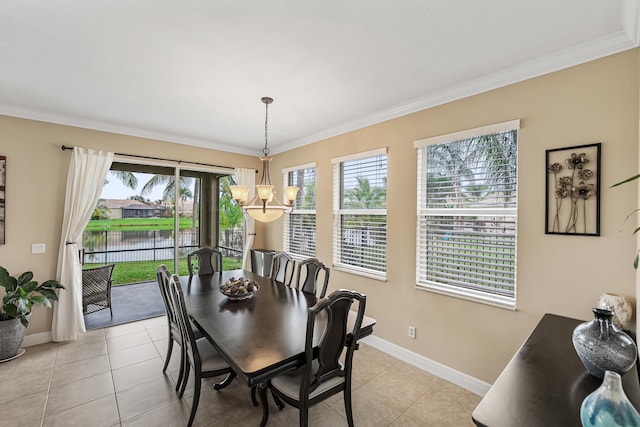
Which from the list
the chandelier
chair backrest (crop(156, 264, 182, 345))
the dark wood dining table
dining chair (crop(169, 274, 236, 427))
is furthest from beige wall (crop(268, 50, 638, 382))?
chair backrest (crop(156, 264, 182, 345))

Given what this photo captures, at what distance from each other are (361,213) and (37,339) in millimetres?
4223

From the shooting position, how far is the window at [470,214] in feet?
8.04

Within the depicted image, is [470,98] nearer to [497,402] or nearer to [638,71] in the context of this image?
[638,71]

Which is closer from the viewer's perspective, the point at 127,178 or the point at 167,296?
the point at 167,296

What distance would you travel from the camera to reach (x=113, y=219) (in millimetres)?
4125

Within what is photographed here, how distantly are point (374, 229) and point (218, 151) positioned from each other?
3.08 m

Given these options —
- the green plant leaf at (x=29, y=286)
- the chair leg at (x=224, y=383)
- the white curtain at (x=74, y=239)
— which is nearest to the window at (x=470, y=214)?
the chair leg at (x=224, y=383)

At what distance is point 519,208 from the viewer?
92.4 inches

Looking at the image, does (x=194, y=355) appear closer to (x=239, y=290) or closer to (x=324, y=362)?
(x=239, y=290)

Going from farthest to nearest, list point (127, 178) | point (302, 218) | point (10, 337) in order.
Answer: point (302, 218) → point (127, 178) → point (10, 337)

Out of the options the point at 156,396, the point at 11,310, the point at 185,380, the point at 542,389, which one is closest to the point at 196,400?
the point at 185,380

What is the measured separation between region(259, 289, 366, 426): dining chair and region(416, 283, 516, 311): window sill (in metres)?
1.23

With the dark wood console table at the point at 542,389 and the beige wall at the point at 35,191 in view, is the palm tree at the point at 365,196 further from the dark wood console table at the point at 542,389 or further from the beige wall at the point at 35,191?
the beige wall at the point at 35,191

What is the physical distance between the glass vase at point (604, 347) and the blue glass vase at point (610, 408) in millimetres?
501
